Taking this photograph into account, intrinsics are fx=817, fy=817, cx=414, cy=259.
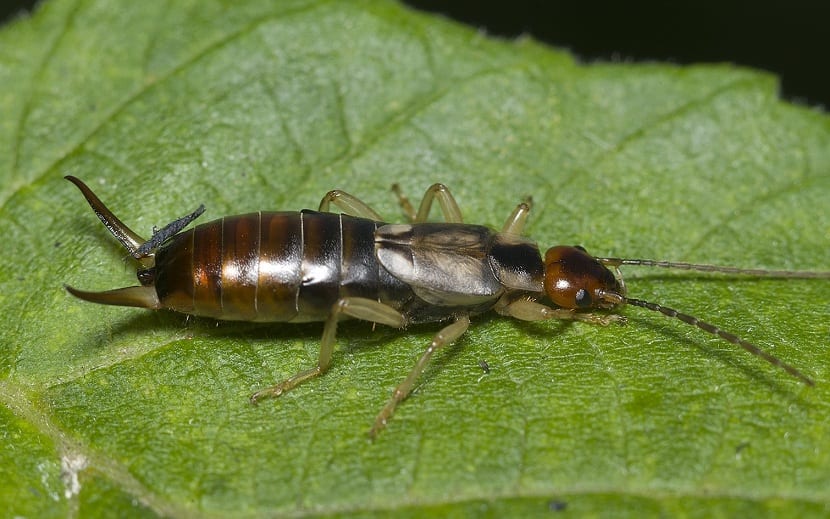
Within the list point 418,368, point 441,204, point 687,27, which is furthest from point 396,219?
point 687,27

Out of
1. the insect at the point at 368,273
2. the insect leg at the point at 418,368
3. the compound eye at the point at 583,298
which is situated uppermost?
the insect at the point at 368,273

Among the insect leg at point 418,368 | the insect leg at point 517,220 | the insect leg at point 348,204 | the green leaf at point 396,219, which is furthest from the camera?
the insect leg at point 517,220

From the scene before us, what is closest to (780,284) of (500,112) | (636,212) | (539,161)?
(636,212)

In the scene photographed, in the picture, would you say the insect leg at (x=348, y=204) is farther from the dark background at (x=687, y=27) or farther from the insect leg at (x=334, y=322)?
the dark background at (x=687, y=27)

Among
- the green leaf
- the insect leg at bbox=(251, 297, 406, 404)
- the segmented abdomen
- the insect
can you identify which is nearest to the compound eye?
the insect

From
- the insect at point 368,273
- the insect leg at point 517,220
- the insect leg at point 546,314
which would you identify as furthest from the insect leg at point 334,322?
the insect leg at point 517,220

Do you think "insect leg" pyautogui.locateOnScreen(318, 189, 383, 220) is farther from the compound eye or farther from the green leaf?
the compound eye

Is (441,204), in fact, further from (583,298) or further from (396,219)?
(583,298)

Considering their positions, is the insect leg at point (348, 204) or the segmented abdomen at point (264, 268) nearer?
the segmented abdomen at point (264, 268)
